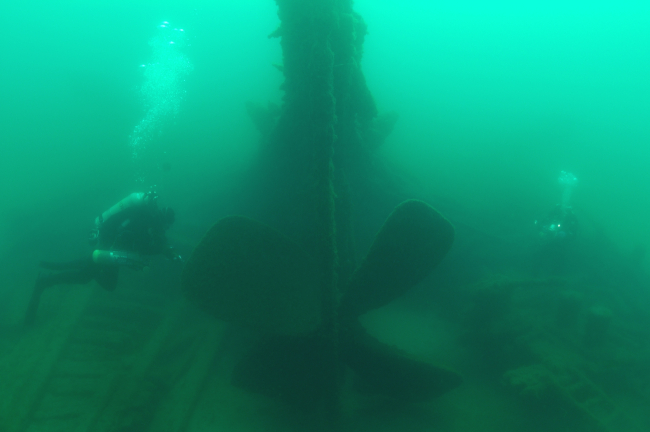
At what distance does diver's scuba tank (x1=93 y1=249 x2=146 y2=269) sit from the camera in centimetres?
516

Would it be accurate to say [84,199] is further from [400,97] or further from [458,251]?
[400,97]

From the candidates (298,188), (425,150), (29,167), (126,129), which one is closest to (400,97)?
(425,150)

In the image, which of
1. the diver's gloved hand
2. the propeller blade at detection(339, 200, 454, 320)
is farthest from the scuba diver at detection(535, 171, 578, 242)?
the diver's gloved hand

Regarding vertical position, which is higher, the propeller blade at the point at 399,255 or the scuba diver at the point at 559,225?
the scuba diver at the point at 559,225

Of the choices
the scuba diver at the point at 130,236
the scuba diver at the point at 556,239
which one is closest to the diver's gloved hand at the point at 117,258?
the scuba diver at the point at 130,236

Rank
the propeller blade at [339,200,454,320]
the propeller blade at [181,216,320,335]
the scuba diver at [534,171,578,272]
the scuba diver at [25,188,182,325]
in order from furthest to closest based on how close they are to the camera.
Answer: the scuba diver at [534,171,578,272] → the scuba diver at [25,188,182,325] → the propeller blade at [339,200,454,320] → the propeller blade at [181,216,320,335]

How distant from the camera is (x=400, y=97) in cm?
4394

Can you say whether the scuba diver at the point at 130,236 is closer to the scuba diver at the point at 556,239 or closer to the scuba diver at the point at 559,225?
the scuba diver at the point at 556,239

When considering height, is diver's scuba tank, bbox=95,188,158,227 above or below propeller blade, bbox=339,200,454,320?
below

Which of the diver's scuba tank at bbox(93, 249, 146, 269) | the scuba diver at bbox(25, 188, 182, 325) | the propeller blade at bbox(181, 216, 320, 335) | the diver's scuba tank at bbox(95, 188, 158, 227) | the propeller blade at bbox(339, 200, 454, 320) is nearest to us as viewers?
the propeller blade at bbox(181, 216, 320, 335)

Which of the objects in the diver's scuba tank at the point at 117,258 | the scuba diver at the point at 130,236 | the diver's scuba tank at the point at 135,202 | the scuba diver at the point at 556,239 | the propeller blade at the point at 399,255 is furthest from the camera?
the scuba diver at the point at 556,239

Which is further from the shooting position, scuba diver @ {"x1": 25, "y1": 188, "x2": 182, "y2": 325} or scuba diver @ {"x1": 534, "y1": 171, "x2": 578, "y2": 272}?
scuba diver @ {"x1": 534, "y1": 171, "x2": 578, "y2": 272}

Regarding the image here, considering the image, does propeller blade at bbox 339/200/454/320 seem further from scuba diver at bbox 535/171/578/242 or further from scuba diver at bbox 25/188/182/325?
scuba diver at bbox 535/171/578/242

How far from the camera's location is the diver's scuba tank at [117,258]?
5.16m
